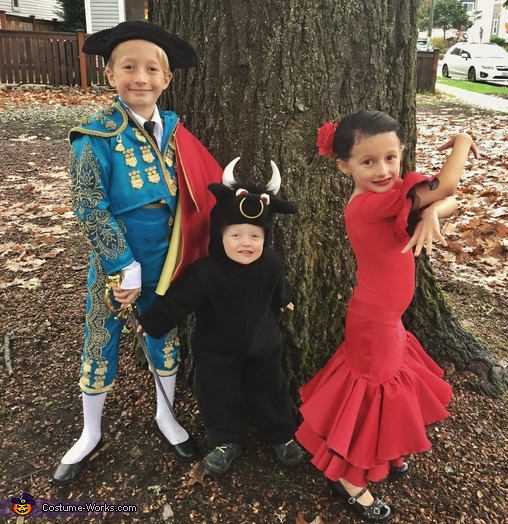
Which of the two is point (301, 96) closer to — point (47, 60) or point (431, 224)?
point (431, 224)

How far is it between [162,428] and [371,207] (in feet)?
5.11

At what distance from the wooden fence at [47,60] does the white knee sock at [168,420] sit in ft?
50.6

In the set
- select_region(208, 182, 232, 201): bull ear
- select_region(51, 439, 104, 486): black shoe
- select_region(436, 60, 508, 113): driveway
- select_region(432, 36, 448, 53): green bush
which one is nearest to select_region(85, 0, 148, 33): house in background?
select_region(436, 60, 508, 113): driveway

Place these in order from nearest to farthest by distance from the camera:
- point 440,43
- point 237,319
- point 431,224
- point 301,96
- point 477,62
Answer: point 431,224, point 237,319, point 301,96, point 477,62, point 440,43

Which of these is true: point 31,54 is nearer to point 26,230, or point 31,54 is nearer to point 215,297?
point 26,230

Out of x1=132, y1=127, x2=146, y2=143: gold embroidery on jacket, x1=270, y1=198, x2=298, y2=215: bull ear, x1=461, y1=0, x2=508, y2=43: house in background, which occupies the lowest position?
x1=270, y1=198, x2=298, y2=215: bull ear

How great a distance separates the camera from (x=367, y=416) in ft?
7.24

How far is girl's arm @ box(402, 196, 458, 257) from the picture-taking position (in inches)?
68.0

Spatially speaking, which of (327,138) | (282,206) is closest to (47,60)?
(282,206)

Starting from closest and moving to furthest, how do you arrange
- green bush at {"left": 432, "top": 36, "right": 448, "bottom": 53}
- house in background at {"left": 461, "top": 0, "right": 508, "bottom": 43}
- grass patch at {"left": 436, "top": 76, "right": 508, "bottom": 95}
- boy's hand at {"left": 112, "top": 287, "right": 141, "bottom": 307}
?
boy's hand at {"left": 112, "top": 287, "right": 141, "bottom": 307}, grass patch at {"left": 436, "top": 76, "right": 508, "bottom": 95}, green bush at {"left": 432, "top": 36, "right": 448, "bottom": 53}, house in background at {"left": 461, "top": 0, "right": 508, "bottom": 43}

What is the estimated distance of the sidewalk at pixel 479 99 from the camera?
14938 mm

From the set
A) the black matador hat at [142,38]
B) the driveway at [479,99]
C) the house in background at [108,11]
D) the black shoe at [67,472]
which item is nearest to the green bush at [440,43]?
the driveway at [479,99]

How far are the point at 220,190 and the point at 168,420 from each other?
1.21 metres

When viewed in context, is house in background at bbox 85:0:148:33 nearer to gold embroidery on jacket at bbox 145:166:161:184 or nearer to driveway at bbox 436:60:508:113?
driveway at bbox 436:60:508:113
